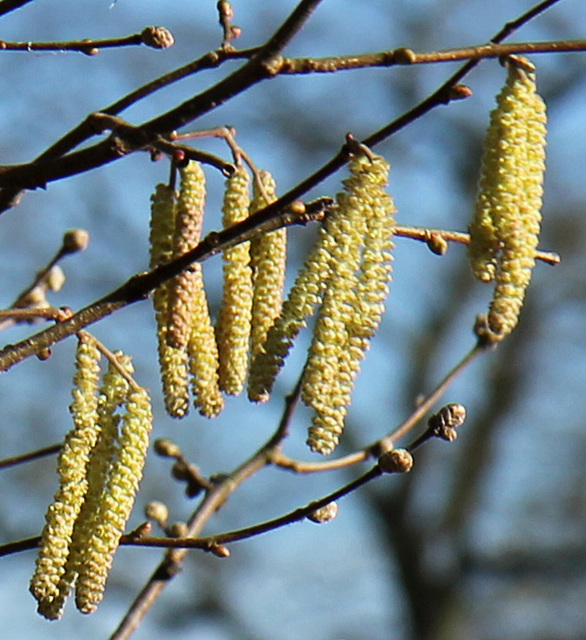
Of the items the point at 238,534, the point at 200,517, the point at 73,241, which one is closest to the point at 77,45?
the point at 73,241

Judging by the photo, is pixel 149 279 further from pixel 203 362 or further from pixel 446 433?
pixel 446 433

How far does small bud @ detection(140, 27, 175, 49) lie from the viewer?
1121 mm

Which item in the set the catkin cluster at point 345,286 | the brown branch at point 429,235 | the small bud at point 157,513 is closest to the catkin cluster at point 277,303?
the catkin cluster at point 345,286

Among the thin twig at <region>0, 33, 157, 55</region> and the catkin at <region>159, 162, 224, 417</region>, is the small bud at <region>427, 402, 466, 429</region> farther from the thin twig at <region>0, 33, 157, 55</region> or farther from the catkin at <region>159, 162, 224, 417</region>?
the thin twig at <region>0, 33, 157, 55</region>

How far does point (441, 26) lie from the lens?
9547 mm

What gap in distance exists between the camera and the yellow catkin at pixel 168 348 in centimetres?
105

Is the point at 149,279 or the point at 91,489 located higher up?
the point at 149,279

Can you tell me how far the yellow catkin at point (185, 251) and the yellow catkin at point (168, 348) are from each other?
0.06ft

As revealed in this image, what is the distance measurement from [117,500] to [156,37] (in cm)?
41

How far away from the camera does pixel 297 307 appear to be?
3.04 feet

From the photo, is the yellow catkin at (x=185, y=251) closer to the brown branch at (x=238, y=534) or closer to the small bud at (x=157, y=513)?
A: the brown branch at (x=238, y=534)

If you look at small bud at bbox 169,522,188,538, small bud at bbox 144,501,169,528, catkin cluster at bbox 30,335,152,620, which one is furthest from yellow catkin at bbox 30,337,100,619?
small bud at bbox 144,501,169,528

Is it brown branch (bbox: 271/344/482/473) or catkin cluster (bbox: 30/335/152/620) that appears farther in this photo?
brown branch (bbox: 271/344/482/473)

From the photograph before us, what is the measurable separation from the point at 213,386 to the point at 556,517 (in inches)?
349
